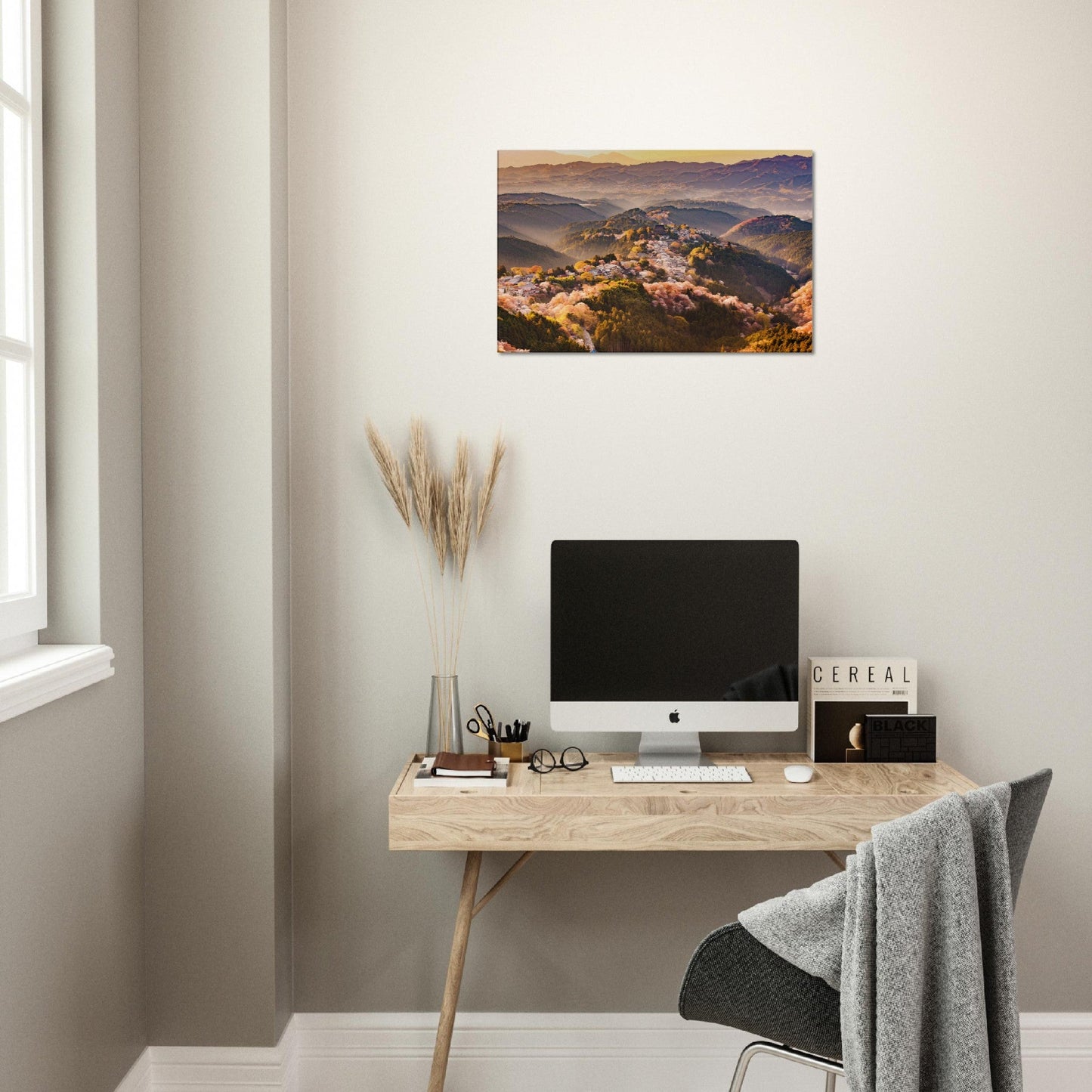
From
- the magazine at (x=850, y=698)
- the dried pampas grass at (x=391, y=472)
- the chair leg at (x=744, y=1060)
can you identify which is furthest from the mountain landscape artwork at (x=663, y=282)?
the chair leg at (x=744, y=1060)

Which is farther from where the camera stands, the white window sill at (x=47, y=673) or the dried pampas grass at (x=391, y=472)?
the dried pampas grass at (x=391, y=472)

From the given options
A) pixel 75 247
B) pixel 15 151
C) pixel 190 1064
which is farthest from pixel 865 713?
pixel 15 151

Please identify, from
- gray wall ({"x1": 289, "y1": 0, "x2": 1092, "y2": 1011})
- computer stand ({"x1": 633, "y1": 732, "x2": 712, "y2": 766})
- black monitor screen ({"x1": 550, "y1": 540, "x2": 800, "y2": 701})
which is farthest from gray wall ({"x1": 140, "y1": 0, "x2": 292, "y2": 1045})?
computer stand ({"x1": 633, "y1": 732, "x2": 712, "y2": 766})

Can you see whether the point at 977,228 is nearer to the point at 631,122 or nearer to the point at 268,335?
the point at 631,122

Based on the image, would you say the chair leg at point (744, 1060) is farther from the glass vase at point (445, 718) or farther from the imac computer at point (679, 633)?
the glass vase at point (445, 718)

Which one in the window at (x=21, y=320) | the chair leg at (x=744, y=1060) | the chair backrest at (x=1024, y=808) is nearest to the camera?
the chair backrest at (x=1024, y=808)

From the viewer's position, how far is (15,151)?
1.77 meters

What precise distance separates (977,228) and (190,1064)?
2649 mm

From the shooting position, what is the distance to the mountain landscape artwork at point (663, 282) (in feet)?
7.45

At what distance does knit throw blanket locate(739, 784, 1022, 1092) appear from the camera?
1.35 metres

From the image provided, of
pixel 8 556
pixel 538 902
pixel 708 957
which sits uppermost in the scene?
pixel 8 556

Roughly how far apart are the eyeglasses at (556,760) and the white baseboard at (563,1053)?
25.4 inches

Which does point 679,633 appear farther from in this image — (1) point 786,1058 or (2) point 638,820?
(1) point 786,1058

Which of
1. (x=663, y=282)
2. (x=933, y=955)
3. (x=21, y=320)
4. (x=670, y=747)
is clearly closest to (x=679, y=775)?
(x=670, y=747)
